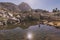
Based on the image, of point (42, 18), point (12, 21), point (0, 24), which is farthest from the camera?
point (42, 18)

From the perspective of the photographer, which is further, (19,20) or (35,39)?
(19,20)

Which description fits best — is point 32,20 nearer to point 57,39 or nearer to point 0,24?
point 0,24

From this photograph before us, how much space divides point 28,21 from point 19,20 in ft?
18.0

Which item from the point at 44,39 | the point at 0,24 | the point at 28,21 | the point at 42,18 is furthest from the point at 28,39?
the point at 42,18

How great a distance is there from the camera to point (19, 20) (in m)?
100

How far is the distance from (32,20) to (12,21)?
46.0ft

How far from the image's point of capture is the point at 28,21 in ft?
326

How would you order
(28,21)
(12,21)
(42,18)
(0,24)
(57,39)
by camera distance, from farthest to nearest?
(42,18) → (28,21) → (12,21) → (0,24) → (57,39)

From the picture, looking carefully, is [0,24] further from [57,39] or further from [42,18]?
[57,39]

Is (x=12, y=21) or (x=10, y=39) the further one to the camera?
(x=12, y=21)

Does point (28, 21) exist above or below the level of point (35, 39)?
below

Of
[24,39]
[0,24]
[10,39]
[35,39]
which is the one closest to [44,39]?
[35,39]

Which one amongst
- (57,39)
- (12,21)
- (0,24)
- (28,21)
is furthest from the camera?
(28,21)

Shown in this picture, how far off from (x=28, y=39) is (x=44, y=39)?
14.7 ft
